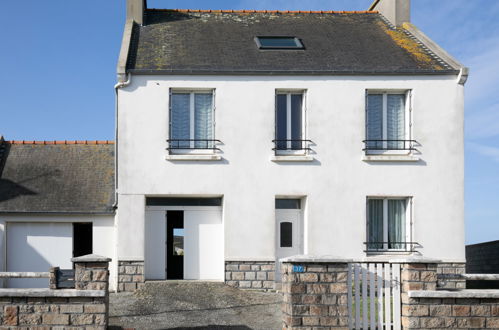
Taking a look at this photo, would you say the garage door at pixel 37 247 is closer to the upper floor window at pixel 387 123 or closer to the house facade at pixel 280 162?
the house facade at pixel 280 162

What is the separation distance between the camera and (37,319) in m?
10.1

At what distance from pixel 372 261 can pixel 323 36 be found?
10.3 m

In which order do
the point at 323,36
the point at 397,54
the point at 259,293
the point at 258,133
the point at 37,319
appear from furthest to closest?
the point at 323,36 < the point at 397,54 < the point at 258,133 < the point at 259,293 < the point at 37,319

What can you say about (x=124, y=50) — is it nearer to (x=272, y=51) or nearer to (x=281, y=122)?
(x=272, y=51)

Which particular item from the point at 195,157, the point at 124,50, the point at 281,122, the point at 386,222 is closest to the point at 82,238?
the point at 195,157

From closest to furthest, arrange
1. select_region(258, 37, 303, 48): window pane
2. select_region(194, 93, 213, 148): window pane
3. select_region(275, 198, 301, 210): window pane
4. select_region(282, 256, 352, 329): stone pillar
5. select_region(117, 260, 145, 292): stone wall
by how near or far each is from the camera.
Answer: select_region(282, 256, 352, 329): stone pillar → select_region(117, 260, 145, 292): stone wall → select_region(194, 93, 213, 148): window pane → select_region(275, 198, 301, 210): window pane → select_region(258, 37, 303, 48): window pane

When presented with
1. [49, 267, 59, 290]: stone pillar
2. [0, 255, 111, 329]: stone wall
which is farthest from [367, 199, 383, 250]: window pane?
[49, 267, 59, 290]: stone pillar

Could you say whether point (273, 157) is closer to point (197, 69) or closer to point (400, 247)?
point (197, 69)

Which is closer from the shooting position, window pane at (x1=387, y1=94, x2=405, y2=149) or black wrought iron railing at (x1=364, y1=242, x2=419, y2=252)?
black wrought iron railing at (x1=364, y1=242, x2=419, y2=252)

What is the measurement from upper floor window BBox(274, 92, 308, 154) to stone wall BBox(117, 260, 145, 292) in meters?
4.88

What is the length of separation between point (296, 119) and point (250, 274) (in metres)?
4.46

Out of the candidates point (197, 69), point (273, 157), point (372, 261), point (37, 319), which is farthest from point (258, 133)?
point (37, 319)

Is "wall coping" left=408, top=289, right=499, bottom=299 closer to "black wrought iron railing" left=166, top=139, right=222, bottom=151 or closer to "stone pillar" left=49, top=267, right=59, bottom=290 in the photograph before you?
"stone pillar" left=49, top=267, right=59, bottom=290

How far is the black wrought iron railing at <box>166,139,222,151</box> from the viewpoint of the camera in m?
16.5
